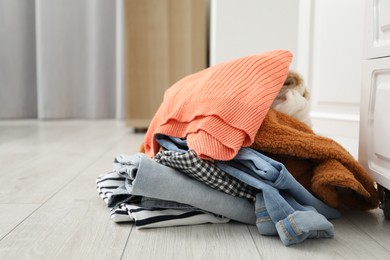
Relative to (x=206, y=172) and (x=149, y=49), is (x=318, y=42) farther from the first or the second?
(x=149, y=49)

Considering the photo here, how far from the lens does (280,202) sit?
2.09 feet

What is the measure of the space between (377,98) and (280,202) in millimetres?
265

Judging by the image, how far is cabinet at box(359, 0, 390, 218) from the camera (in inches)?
28.2

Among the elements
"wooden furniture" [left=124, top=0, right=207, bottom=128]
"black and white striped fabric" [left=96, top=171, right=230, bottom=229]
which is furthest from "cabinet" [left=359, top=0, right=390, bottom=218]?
"wooden furniture" [left=124, top=0, right=207, bottom=128]

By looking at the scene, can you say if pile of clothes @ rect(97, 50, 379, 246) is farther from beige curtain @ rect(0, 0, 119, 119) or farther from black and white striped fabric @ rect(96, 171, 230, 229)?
beige curtain @ rect(0, 0, 119, 119)

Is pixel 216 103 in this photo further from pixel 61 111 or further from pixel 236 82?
pixel 61 111

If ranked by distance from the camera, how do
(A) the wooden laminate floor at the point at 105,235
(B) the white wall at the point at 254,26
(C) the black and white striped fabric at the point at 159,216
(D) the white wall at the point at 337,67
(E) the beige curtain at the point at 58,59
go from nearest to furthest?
(A) the wooden laminate floor at the point at 105,235 < (C) the black and white striped fabric at the point at 159,216 < (D) the white wall at the point at 337,67 < (B) the white wall at the point at 254,26 < (E) the beige curtain at the point at 58,59

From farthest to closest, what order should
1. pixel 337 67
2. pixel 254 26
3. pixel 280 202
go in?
1. pixel 254 26
2. pixel 337 67
3. pixel 280 202

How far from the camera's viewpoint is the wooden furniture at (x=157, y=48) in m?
2.03

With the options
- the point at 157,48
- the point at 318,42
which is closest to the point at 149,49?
the point at 157,48

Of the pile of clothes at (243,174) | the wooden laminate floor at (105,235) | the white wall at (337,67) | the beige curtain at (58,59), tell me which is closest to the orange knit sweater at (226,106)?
the pile of clothes at (243,174)

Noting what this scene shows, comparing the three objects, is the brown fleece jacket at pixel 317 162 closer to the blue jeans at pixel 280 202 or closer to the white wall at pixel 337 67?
the blue jeans at pixel 280 202

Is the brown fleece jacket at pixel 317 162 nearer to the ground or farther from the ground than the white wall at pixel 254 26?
nearer to the ground

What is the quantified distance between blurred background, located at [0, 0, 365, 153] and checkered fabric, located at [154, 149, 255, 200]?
1.72 ft
